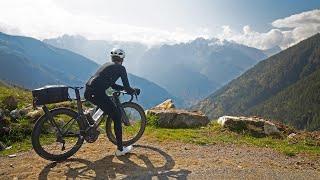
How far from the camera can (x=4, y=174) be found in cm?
978

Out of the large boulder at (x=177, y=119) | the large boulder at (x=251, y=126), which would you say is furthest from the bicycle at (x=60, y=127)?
the large boulder at (x=251, y=126)

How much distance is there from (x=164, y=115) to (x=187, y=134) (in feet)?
7.57

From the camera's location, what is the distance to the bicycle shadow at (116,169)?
9.78 m

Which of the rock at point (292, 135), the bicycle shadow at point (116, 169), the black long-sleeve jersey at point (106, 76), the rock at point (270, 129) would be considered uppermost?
the black long-sleeve jersey at point (106, 76)

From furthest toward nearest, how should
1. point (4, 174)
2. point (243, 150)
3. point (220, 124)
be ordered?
point (220, 124) → point (243, 150) → point (4, 174)

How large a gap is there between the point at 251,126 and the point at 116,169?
7923 mm

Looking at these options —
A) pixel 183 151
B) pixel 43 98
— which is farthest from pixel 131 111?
pixel 43 98

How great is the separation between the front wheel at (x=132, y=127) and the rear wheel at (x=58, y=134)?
130cm

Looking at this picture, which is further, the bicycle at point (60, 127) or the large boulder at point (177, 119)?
the large boulder at point (177, 119)

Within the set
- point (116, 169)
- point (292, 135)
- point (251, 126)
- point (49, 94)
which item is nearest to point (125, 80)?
point (49, 94)

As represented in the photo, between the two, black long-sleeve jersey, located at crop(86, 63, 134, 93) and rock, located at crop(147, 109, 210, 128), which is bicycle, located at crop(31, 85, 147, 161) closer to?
Answer: black long-sleeve jersey, located at crop(86, 63, 134, 93)

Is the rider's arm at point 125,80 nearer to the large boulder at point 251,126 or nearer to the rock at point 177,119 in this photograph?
the rock at point 177,119

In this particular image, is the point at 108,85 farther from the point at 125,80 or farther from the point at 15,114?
the point at 15,114

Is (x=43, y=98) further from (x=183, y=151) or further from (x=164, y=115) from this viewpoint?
(x=164, y=115)
